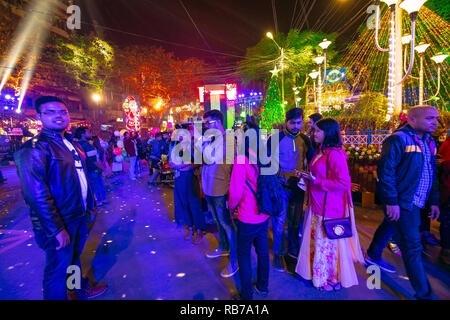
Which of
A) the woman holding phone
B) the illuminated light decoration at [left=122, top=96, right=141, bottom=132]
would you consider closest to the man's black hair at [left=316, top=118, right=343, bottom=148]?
the woman holding phone

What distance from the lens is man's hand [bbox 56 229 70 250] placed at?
6.37 ft

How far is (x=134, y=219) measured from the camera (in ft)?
15.9

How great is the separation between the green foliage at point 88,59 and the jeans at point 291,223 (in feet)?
80.2

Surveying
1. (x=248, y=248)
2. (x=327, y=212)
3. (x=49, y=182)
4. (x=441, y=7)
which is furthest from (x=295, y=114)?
(x=441, y=7)

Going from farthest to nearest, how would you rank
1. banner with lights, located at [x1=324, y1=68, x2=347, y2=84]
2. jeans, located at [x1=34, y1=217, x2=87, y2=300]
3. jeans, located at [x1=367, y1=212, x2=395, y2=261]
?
banner with lights, located at [x1=324, y1=68, x2=347, y2=84] < jeans, located at [x1=367, y1=212, x2=395, y2=261] < jeans, located at [x1=34, y1=217, x2=87, y2=300]

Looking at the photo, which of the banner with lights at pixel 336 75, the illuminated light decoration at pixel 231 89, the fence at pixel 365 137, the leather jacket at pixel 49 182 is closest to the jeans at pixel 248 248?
the leather jacket at pixel 49 182

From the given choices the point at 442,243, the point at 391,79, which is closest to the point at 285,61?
the point at 391,79

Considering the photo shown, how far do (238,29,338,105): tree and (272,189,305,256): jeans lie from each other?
21984mm

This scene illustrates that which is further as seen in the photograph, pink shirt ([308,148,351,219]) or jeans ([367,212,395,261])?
jeans ([367,212,395,261])

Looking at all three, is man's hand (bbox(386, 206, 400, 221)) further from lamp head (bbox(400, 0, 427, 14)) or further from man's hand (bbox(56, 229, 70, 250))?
lamp head (bbox(400, 0, 427, 14))

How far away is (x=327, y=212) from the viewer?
7.86ft

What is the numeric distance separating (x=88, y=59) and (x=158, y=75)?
7.66m

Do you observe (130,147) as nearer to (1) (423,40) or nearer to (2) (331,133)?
(2) (331,133)

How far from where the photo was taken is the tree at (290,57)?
22672 mm
